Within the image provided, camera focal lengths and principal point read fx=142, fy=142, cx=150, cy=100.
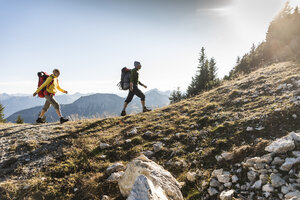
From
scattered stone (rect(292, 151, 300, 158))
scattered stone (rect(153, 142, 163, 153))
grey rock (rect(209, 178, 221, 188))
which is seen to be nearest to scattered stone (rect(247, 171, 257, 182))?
grey rock (rect(209, 178, 221, 188))

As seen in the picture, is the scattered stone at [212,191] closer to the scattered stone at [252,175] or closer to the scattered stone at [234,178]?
the scattered stone at [234,178]

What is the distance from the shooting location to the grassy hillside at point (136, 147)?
3.36 m

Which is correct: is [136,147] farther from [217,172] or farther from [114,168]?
[217,172]

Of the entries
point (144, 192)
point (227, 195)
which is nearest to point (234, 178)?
point (227, 195)

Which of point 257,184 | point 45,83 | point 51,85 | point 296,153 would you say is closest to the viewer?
point 257,184

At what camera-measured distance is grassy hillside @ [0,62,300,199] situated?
11.0ft

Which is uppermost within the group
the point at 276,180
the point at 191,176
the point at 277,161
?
the point at 277,161

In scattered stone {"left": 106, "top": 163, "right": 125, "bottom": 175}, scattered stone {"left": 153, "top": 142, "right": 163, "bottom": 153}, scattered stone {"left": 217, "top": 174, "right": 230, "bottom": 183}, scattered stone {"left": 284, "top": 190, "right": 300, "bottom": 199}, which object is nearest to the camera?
scattered stone {"left": 284, "top": 190, "right": 300, "bottom": 199}

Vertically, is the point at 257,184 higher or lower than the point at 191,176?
higher

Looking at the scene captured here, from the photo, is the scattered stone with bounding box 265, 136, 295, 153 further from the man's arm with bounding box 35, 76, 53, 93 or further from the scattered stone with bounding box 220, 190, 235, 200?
the man's arm with bounding box 35, 76, 53, 93

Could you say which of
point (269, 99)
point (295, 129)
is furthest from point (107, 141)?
point (269, 99)

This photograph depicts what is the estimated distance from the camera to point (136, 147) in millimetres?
5004

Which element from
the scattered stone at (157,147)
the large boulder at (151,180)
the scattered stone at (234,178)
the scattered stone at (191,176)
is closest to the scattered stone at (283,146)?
the scattered stone at (234,178)

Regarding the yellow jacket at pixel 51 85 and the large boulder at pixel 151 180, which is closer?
the large boulder at pixel 151 180
